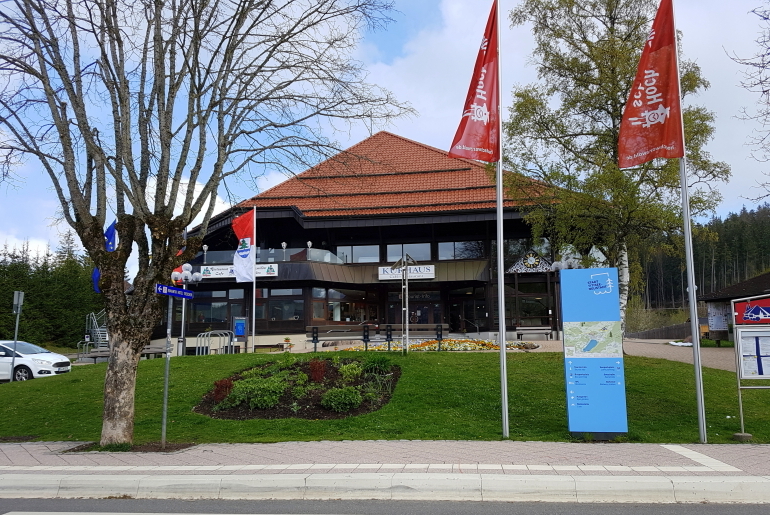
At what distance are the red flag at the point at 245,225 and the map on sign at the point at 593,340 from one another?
59.9 feet

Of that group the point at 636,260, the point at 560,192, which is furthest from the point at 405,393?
the point at 636,260

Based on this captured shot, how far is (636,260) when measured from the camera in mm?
21109

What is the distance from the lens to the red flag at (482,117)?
1027 cm

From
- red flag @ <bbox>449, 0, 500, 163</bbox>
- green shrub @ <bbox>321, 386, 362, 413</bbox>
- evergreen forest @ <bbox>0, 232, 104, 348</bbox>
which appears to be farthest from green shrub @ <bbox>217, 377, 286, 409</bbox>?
evergreen forest @ <bbox>0, 232, 104, 348</bbox>

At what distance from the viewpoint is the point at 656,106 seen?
33.1ft

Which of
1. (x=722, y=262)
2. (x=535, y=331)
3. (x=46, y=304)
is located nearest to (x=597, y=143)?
(x=535, y=331)

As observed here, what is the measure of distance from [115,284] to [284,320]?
800 inches

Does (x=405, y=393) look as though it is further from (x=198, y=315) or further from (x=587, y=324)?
(x=198, y=315)

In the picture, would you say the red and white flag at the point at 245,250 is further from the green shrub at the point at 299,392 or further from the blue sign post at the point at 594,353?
the blue sign post at the point at 594,353

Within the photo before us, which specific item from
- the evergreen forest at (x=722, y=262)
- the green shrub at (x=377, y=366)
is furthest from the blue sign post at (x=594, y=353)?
the evergreen forest at (x=722, y=262)

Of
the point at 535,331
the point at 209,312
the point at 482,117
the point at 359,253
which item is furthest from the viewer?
the point at 359,253

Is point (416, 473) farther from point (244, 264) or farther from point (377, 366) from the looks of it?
point (244, 264)

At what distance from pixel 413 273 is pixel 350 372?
16.6 metres

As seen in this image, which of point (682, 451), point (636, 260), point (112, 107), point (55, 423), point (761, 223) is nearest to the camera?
point (682, 451)
